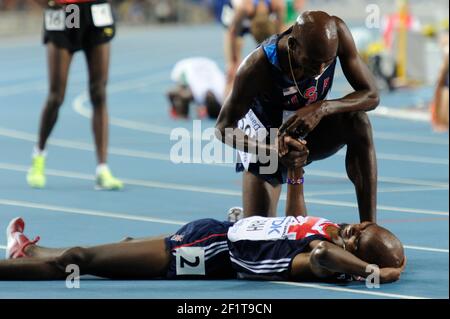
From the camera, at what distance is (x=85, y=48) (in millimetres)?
9188

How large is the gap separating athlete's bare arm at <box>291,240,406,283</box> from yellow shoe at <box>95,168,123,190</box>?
3.77 meters

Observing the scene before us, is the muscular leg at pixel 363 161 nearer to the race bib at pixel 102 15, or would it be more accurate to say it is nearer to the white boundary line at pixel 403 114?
the race bib at pixel 102 15

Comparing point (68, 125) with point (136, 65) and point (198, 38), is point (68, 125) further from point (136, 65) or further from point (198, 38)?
point (198, 38)

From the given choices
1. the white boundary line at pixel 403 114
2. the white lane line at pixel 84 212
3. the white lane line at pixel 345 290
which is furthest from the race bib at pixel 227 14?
the white lane line at pixel 345 290

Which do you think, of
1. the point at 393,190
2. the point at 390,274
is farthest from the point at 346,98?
the point at 393,190

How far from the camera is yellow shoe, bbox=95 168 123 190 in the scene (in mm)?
9266

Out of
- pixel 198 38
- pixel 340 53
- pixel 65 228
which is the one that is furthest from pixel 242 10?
pixel 198 38

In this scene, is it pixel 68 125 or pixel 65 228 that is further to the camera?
pixel 68 125

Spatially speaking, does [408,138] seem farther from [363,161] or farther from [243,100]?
[243,100]

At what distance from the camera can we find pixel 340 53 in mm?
6043

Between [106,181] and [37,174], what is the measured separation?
62cm

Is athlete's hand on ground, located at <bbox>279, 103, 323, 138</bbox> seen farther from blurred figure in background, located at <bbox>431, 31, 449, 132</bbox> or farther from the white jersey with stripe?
blurred figure in background, located at <bbox>431, 31, 449, 132</bbox>

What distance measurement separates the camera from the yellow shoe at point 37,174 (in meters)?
9.47
